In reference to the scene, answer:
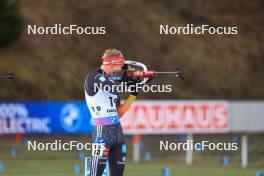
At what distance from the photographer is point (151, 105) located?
2086 cm

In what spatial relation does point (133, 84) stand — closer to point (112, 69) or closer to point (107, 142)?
point (112, 69)

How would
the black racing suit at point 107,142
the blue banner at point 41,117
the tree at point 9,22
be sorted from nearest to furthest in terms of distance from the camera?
1. the black racing suit at point 107,142
2. the blue banner at point 41,117
3. the tree at point 9,22

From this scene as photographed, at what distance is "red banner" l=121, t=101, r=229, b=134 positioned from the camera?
20.9m

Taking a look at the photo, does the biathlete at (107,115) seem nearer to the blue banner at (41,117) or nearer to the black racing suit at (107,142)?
the black racing suit at (107,142)

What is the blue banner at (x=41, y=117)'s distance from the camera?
2189 centimetres

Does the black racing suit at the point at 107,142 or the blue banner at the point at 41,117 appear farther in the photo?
the blue banner at the point at 41,117

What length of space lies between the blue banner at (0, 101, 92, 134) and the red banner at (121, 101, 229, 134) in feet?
5.52

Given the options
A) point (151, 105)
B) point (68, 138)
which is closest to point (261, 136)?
point (68, 138)

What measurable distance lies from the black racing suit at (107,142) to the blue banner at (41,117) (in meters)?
10.2

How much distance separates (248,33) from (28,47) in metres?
12.7

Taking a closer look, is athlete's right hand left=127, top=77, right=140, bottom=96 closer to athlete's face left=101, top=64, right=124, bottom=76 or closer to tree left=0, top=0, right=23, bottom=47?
athlete's face left=101, top=64, right=124, bottom=76

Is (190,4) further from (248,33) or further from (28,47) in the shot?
(28,47)

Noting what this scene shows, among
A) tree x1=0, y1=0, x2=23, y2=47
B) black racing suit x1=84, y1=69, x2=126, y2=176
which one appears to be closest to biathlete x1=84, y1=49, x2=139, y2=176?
black racing suit x1=84, y1=69, x2=126, y2=176

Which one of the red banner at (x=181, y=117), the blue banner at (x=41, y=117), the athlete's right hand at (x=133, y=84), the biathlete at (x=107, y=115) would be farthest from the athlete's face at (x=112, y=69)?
the blue banner at (x=41, y=117)
